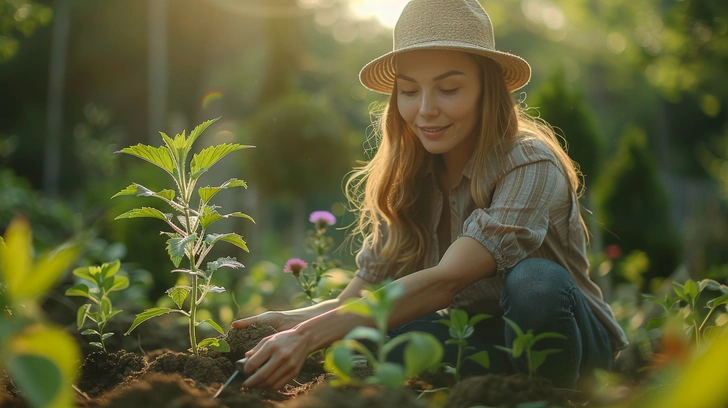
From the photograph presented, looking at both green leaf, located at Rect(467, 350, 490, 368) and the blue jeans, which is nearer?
green leaf, located at Rect(467, 350, 490, 368)

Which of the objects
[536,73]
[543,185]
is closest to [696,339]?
[543,185]

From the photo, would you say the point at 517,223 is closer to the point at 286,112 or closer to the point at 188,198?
the point at 188,198

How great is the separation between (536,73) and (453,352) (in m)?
31.4

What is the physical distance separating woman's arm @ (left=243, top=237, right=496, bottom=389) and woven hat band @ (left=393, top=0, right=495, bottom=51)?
2.21 ft

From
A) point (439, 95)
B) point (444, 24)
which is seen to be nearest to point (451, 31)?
point (444, 24)

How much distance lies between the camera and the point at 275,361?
5.11 feet

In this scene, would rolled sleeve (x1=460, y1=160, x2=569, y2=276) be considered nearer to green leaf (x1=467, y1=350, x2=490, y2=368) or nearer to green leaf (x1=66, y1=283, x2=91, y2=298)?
green leaf (x1=467, y1=350, x2=490, y2=368)

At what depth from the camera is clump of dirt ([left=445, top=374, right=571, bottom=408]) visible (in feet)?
4.47

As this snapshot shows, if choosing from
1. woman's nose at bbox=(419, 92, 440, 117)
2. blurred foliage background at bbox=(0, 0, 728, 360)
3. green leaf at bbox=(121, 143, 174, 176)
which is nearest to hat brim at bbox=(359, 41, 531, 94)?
woman's nose at bbox=(419, 92, 440, 117)

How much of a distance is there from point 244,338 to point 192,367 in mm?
220

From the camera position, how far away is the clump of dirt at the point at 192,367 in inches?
66.9

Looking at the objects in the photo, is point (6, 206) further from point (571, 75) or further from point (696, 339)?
point (571, 75)

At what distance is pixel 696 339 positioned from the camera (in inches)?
82.2

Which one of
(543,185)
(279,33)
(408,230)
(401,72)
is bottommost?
(408,230)
